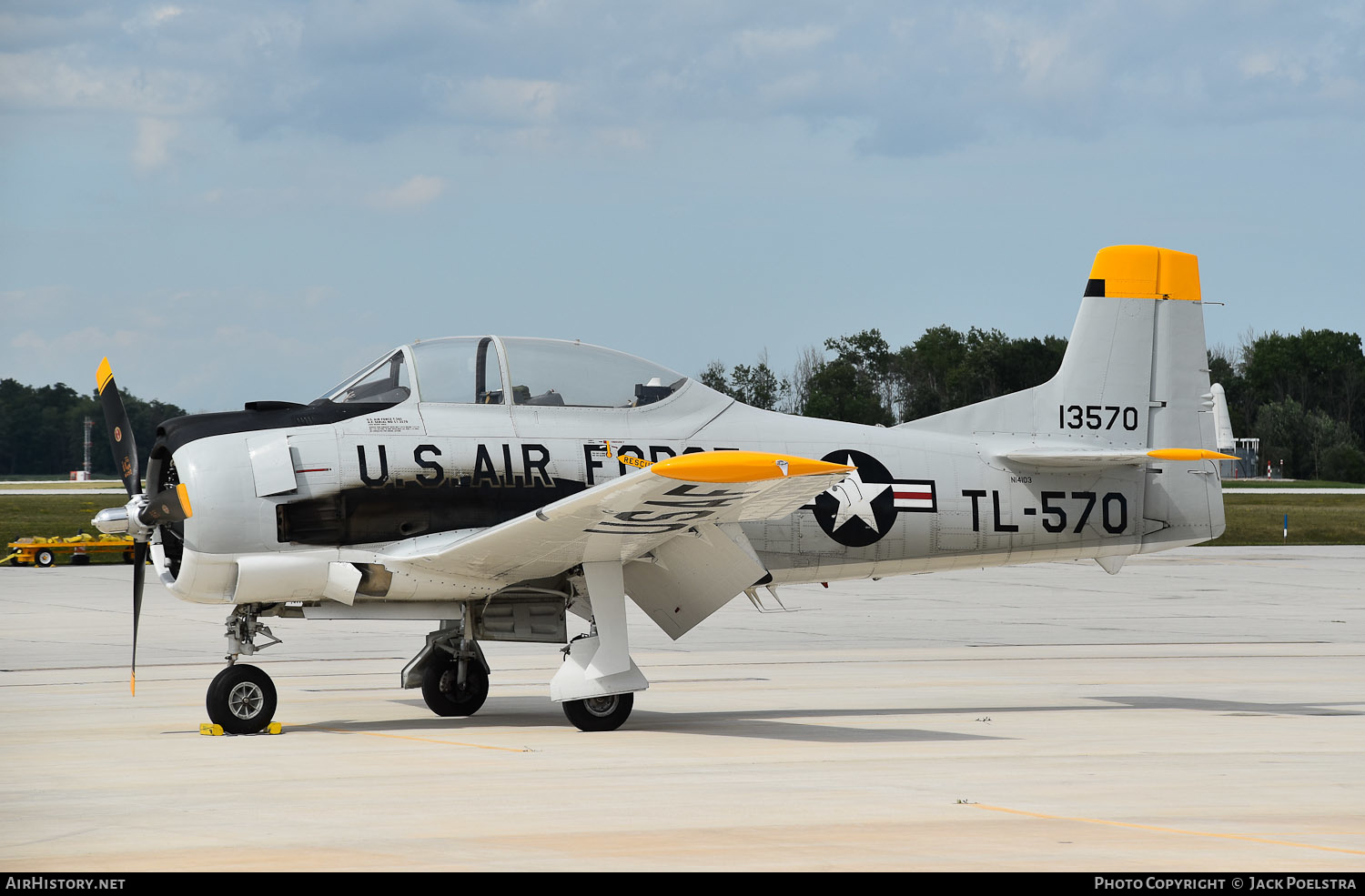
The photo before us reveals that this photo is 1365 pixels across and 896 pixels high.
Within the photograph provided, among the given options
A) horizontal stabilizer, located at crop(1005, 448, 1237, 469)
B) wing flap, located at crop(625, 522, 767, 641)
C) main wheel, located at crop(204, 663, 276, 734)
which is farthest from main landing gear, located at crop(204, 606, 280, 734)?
horizontal stabilizer, located at crop(1005, 448, 1237, 469)

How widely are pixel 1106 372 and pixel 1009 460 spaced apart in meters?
1.65

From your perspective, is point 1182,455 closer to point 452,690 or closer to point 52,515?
point 452,690

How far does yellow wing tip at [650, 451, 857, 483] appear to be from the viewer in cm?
861

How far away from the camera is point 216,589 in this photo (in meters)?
10.0

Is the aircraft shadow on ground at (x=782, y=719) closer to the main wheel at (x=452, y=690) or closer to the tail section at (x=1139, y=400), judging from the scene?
the main wheel at (x=452, y=690)

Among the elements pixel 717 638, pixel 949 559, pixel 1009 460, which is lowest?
pixel 717 638

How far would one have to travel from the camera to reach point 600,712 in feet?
34.5

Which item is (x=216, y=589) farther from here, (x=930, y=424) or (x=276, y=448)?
(x=930, y=424)

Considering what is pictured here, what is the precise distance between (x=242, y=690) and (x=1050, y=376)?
87441 mm

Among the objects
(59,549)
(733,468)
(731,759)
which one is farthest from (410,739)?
(59,549)

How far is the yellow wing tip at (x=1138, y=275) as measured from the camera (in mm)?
13367

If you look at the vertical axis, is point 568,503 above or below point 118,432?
below
